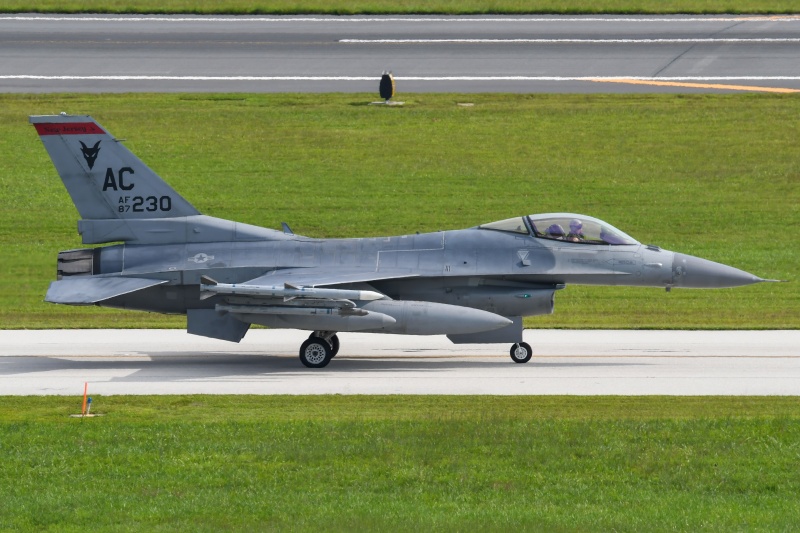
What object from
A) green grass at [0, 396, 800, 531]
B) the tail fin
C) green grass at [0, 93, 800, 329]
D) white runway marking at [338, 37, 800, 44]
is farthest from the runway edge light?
white runway marking at [338, 37, 800, 44]

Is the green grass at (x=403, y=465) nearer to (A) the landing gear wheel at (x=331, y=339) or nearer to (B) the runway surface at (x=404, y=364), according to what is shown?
(B) the runway surface at (x=404, y=364)

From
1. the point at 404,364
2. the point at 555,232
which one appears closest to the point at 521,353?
the point at 404,364

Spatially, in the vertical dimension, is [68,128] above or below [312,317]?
above

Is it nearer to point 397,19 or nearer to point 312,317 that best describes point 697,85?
point 397,19

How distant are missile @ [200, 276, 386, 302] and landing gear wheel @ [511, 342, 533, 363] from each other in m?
2.90

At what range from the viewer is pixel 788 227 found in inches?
1283

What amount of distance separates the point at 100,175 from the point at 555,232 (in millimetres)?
8216

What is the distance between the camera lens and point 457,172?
117ft

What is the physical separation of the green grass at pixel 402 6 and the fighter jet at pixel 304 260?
93.7 ft

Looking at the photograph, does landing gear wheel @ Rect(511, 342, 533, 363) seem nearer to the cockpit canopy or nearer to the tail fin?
the cockpit canopy

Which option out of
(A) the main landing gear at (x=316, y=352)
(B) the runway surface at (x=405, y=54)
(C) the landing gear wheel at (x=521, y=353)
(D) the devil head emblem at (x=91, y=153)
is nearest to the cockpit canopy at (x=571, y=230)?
(C) the landing gear wheel at (x=521, y=353)

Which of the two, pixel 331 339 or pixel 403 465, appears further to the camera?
pixel 331 339

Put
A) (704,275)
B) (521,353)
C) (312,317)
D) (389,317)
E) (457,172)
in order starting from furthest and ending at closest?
1. (457,172)
2. (521,353)
3. (704,275)
4. (312,317)
5. (389,317)

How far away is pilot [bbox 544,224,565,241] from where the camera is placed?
72.6 feet
